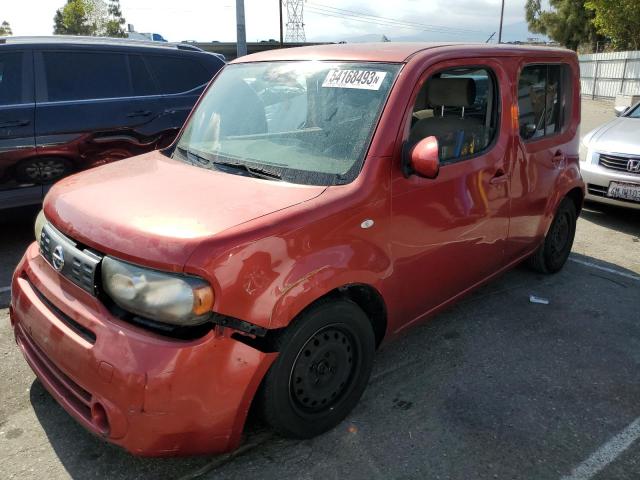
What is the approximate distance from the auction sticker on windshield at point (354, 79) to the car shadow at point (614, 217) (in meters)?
4.37

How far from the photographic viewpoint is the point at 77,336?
218 centimetres

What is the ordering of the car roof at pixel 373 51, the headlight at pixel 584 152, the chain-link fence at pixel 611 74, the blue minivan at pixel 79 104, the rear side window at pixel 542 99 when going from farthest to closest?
the chain-link fence at pixel 611 74
the headlight at pixel 584 152
the blue minivan at pixel 79 104
the rear side window at pixel 542 99
the car roof at pixel 373 51

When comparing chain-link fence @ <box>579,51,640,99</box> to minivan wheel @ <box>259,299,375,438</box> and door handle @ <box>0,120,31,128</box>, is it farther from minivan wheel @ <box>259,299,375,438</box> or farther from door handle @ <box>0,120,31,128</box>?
minivan wheel @ <box>259,299,375,438</box>

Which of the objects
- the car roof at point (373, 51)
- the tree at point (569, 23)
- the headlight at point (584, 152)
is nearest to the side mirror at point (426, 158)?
the car roof at point (373, 51)

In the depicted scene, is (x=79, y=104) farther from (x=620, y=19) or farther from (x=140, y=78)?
(x=620, y=19)

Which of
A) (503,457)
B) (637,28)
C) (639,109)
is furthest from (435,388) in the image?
(637,28)

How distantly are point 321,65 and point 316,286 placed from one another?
1.40 m

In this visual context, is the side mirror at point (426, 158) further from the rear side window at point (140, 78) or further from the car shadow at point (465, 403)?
the rear side window at point (140, 78)

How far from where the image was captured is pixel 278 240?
2164 mm

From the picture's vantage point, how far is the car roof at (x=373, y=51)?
2.92 m

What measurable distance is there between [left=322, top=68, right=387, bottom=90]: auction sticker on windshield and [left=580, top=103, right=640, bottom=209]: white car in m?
4.17

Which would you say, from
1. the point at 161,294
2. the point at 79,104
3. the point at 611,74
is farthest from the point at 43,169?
the point at 611,74

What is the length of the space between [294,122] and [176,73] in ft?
11.8

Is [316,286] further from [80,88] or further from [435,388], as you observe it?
[80,88]
